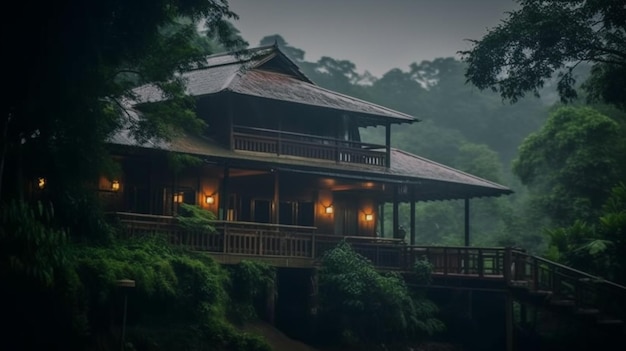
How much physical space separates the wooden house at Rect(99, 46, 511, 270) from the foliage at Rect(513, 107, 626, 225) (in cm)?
668

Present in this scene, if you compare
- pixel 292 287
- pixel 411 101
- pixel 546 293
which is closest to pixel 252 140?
pixel 292 287

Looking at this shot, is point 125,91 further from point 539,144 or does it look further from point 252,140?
point 539,144

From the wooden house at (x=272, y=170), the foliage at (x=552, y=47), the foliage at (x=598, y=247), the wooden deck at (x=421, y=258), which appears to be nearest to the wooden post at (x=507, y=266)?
the wooden deck at (x=421, y=258)

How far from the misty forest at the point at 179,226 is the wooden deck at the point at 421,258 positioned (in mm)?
355

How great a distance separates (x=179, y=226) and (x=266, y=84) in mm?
7878

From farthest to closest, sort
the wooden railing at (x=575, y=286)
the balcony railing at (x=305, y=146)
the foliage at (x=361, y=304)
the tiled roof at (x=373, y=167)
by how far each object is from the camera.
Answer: the balcony railing at (x=305, y=146), the tiled roof at (x=373, y=167), the foliage at (x=361, y=304), the wooden railing at (x=575, y=286)

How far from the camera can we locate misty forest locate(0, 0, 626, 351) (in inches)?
818

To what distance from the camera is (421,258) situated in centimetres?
3278

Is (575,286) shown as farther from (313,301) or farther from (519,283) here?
(313,301)

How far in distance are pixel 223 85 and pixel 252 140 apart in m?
1.98

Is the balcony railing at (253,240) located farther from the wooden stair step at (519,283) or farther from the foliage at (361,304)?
the wooden stair step at (519,283)

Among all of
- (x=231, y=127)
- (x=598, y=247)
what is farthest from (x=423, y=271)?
(x=231, y=127)

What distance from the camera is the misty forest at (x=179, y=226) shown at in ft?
68.1

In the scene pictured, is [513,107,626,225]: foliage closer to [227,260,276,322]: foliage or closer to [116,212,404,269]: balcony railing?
[116,212,404,269]: balcony railing
